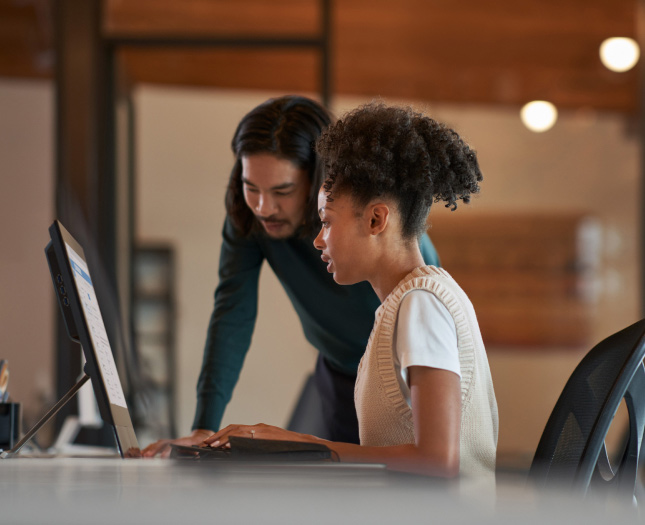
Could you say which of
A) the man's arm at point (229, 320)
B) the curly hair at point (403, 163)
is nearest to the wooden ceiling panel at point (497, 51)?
the man's arm at point (229, 320)

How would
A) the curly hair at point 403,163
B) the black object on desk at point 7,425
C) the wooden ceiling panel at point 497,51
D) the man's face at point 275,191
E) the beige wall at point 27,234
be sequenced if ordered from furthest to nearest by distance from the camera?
the wooden ceiling panel at point 497,51
the beige wall at point 27,234
the man's face at point 275,191
the black object on desk at point 7,425
the curly hair at point 403,163

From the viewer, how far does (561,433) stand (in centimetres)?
107

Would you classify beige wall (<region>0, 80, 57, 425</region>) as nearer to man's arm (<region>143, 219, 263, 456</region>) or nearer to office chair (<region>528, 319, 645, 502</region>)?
man's arm (<region>143, 219, 263, 456</region>)

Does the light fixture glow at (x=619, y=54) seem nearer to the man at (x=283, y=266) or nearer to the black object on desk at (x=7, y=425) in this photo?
the man at (x=283, y=266)

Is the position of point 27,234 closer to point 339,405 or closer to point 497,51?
point 497,51

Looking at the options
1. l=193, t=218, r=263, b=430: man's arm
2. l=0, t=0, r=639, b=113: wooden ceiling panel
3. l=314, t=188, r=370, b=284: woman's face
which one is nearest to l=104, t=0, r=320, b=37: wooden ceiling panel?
l=0, t=0, r=639, b=113: wooden ceiling panel

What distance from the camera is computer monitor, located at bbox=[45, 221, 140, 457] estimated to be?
1.03 metres

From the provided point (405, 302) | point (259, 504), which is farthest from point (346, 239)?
point (259, 504)

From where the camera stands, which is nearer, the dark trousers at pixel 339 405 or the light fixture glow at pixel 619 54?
the dark trousers at pixel 339 405

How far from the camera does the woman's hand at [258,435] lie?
1.00 m

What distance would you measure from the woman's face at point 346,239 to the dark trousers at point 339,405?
452 millimetres

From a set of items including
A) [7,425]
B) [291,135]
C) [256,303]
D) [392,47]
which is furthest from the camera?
[392,47]

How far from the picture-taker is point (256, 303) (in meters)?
1.74

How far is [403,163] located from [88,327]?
1.54 feet
